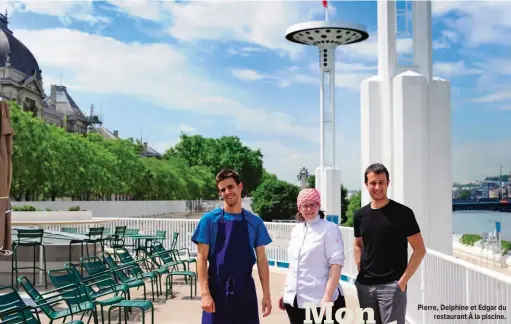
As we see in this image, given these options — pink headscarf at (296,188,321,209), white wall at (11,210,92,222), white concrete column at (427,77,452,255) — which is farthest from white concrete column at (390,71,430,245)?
white wall at (11,210,92,222)

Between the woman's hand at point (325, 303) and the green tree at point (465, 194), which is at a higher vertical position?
the green tree at point (465, 194)

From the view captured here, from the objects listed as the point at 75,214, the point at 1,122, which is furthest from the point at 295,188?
the point at 1,122

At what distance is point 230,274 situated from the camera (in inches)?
193

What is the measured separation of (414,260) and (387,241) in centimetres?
28

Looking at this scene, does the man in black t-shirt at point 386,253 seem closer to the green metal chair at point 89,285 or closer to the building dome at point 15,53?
the green metal chair at point 89,285

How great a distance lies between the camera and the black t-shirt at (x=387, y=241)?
17.2 feet

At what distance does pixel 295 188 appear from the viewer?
4525 cm

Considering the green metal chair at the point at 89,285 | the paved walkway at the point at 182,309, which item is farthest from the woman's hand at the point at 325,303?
the paved walkway at the point at 182,309

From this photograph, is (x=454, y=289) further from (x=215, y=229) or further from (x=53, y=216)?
(x=53, y=216)

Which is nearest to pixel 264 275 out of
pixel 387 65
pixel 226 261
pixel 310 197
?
pixel 226 261

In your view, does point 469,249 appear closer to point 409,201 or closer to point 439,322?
point 409,201

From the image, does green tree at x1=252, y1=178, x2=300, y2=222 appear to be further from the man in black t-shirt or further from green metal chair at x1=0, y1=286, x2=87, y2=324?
the man in black t-shirt

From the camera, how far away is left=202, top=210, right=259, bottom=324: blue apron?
16.0 ft

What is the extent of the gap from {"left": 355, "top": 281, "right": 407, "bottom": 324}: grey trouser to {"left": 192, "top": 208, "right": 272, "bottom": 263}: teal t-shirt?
1.03 m
